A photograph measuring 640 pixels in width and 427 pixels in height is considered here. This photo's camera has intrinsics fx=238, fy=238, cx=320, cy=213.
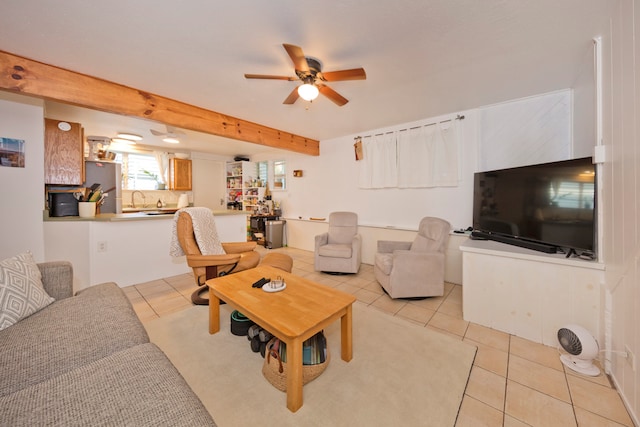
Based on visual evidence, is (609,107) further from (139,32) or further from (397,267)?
(139,32)

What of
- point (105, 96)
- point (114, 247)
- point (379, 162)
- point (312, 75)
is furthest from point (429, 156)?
point (114, 247)

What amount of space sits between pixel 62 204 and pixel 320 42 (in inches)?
141

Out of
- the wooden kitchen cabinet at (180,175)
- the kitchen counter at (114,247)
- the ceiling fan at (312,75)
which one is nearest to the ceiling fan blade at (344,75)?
the ceiling fan at (312,75)

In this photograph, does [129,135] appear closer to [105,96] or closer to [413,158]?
[105,96]

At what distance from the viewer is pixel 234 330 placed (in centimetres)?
209

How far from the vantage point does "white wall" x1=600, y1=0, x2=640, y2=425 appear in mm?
1321

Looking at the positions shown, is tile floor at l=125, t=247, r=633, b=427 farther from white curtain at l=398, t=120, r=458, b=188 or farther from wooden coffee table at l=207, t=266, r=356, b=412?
white curtain at l=398, t=120, r=458, b=188

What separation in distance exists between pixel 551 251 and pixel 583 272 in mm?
248

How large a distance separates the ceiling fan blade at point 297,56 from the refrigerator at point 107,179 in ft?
13.0

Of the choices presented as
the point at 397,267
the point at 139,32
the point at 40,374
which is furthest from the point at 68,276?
the point at 397,267

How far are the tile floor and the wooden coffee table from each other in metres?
0.85

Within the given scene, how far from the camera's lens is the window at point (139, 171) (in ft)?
18.0

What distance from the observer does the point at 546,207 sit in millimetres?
2125

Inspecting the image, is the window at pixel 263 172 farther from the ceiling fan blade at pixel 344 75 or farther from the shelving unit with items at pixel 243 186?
the ceiling fan blade at pixel 344 75
